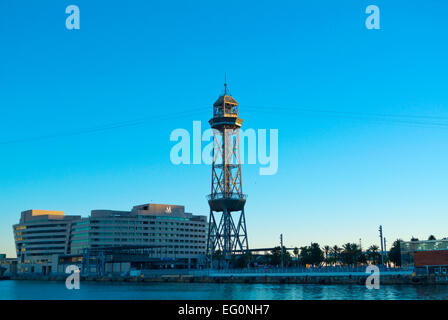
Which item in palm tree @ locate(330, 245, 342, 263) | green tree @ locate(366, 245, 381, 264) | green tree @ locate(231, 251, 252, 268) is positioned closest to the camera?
green tree @ locate(366, 245, 381, 264)

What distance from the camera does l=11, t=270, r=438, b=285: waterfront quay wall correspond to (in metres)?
103

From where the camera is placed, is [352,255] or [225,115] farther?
[225,115]

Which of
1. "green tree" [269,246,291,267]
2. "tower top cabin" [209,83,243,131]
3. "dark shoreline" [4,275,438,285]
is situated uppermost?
"tower top cabin" [209,83,243,131]

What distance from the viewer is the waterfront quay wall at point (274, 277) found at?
338ft

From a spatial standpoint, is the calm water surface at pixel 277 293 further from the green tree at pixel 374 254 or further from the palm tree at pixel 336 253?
the palm tree at pixel 336 253

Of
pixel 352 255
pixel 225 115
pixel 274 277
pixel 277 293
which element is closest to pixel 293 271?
pixel 274 277

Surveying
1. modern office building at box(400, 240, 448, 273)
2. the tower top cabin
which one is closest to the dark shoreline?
modern office building at box(400, 240, 448, 273)

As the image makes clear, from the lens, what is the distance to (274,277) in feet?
431

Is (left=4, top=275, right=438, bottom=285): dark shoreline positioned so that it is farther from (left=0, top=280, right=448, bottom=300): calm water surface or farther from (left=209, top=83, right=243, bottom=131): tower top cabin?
(left=209, top=83, right=243, bottom=131): tower top cabin

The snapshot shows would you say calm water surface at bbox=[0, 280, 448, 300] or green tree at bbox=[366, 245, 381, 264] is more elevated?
green tree at bbox=[366, 245, 381, 264]

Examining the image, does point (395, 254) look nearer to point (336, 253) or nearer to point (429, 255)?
point (336, 253)
